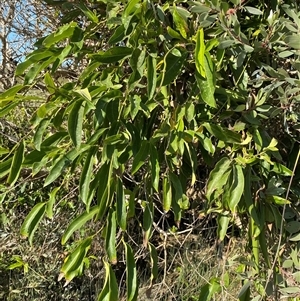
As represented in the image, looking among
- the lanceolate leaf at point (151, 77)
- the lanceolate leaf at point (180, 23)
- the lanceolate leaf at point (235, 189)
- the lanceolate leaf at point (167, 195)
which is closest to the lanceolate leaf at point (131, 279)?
the lanceolate leaf at point (167, 195)

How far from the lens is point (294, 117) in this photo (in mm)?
1093

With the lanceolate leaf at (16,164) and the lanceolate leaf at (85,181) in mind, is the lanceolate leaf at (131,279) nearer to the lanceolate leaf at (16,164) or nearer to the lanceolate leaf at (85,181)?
the lanceolate leaf at (85,181)

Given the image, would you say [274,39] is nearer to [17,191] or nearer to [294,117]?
[294,117]

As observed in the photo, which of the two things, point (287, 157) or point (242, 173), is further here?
point (287, 157)

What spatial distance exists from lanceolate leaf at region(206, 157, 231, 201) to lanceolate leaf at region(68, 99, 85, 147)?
29cm

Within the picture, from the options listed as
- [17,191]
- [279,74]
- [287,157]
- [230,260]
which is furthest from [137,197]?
[17,191]

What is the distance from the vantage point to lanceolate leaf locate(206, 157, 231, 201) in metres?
1.02

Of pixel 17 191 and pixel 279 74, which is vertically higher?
pixel 279 74

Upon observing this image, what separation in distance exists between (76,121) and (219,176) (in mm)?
320

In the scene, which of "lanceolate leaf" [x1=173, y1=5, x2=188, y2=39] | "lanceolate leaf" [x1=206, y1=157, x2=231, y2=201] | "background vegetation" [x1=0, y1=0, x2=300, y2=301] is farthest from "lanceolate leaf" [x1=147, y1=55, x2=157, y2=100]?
"lanceolate leaf" [x1=206, y1=157, x2=231, y2=201]

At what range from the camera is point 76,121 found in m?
0.93

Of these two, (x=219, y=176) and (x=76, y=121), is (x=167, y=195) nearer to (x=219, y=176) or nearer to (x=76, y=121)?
(x=219, y=176)

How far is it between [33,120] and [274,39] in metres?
0.54

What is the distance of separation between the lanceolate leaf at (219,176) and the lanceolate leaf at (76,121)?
29cm
